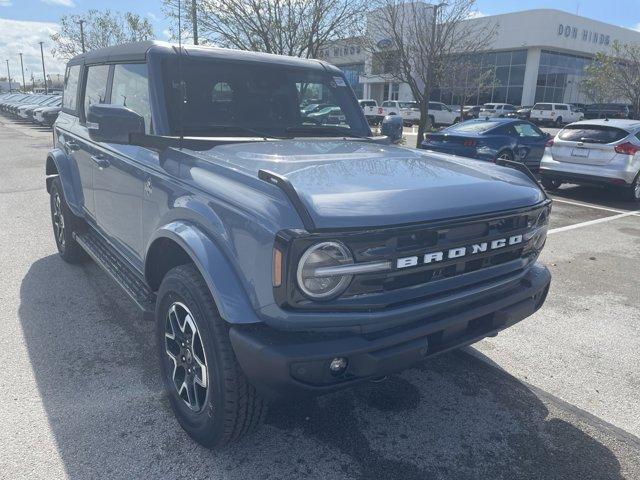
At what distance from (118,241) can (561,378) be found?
10.7 ft

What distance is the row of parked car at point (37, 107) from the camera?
23.2m

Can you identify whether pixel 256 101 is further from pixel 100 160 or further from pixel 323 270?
pixel 323 270

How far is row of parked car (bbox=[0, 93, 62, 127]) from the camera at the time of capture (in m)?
23.2

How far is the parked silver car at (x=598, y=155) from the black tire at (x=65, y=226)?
873 cm

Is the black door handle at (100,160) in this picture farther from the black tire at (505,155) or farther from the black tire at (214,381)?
the black tire at (505,155)

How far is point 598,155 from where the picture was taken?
9672 mm

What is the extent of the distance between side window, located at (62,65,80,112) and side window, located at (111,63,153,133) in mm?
1262

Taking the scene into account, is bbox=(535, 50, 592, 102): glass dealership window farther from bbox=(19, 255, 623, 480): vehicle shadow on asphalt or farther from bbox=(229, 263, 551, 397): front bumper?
bbox=(229, 263, 551, 397): front bumper

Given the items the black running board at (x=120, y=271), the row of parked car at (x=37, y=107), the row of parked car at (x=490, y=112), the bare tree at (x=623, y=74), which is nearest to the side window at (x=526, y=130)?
the black running board at (x=120, y=271)

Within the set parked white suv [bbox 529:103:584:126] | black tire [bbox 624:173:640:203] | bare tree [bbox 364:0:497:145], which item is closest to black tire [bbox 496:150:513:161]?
black tire [bbox 624:173:640:203]

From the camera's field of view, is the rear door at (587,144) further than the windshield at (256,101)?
Yes

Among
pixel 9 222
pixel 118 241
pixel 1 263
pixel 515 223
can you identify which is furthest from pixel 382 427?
pixel 9 222

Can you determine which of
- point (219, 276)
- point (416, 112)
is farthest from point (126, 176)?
point (416, 112)

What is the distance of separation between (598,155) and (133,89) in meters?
8.89
